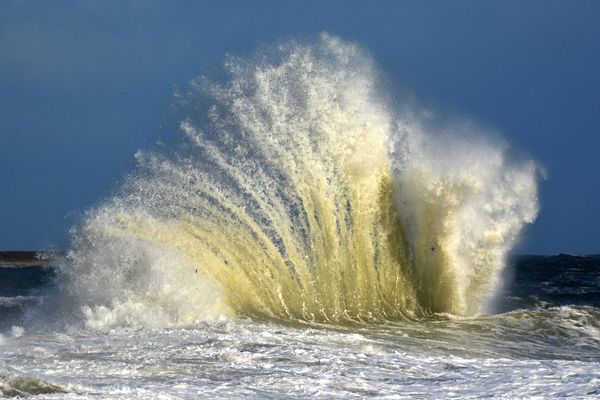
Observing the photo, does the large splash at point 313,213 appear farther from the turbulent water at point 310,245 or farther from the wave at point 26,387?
the wave at point 26,387

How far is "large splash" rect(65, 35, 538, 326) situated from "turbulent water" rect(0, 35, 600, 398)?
0.03 m

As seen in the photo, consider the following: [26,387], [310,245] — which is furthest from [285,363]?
[310,245]

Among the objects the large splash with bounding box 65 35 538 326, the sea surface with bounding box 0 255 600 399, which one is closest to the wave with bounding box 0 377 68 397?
the sea surface with bounding box 0 255 600 399

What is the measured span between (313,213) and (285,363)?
6.68 m

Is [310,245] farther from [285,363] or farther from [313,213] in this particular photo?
[285,363]

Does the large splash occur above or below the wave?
above

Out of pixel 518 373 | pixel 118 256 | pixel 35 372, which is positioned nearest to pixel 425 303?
pixel 118 256

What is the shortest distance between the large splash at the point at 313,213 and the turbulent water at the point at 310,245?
0.03 m

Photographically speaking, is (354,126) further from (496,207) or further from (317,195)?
(496,207)

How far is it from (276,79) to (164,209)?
316 centimetres

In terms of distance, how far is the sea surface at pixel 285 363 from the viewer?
7.29 meters


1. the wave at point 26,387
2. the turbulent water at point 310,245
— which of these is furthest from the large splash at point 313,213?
the wave at point 26,387

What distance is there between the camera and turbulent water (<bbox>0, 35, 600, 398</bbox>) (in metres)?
11.5

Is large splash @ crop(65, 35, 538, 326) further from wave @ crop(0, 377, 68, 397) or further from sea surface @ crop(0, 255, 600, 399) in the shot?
wave @ crop(0, 377, 68, 397)
